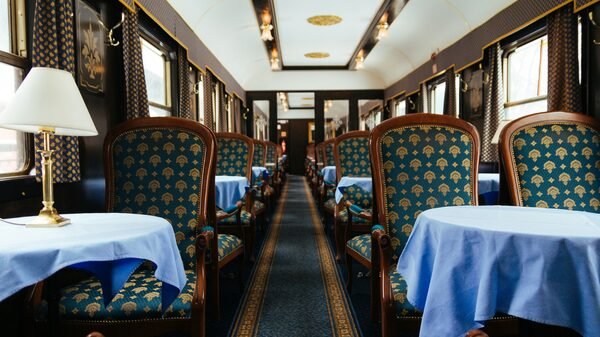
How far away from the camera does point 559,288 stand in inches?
45.5

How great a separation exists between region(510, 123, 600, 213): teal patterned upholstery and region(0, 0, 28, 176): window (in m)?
2.73

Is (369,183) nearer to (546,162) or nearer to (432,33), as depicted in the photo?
(546,162)

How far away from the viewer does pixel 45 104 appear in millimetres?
1389

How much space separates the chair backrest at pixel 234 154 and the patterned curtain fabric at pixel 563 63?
3.19 meters

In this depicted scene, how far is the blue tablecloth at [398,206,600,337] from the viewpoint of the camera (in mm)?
1134

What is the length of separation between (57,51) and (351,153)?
2.63 m

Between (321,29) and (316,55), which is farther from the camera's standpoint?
(316,55)

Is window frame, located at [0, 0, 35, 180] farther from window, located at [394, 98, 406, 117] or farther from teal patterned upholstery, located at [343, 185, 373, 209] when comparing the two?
window, located at [394, 98, 406, 117]

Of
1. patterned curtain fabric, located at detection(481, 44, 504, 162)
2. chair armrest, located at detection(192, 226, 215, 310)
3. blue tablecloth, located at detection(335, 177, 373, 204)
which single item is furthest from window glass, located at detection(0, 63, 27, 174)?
patterned curtain fabric, located at detection(481, 44, 504, 162)

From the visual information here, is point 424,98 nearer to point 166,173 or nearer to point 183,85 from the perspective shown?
point 183,85

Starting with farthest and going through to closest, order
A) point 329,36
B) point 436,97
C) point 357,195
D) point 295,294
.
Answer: point 329,36, point 436,97, point 357,195, point 295,294

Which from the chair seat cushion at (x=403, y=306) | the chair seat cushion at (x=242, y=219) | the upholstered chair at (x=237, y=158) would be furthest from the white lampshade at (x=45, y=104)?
the upholstered chair at (x=237, y=158)

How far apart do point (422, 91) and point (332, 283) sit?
287 inches

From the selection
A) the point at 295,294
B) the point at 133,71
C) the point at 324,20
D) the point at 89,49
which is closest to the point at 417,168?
the point at 295,294
